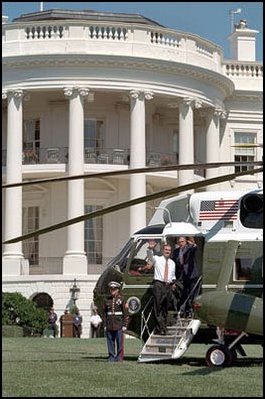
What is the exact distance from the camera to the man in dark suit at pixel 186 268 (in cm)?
1517

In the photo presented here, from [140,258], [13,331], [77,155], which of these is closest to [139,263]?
[140,258]

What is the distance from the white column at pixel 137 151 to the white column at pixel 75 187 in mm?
2052

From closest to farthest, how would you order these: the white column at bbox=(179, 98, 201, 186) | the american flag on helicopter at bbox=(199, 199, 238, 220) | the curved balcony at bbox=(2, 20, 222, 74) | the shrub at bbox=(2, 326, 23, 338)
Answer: the american flag on helicopter at bbox=(199, 199, 238, 220), the shrub at bbox=(2, 326, 23, 338), the curved balcony at bbox=(2, 20, 222, 74), the white column at bbox=(179, 98, 201, 186)

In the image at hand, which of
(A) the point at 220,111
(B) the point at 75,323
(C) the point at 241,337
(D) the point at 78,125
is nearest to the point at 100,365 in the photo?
(C) the point at 241,337

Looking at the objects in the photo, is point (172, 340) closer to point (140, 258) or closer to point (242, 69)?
point (140, 258)

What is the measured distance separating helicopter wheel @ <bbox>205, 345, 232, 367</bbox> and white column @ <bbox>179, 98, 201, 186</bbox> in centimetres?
2961

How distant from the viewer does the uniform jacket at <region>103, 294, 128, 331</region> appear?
15.3 m

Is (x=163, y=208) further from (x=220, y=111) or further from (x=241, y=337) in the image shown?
(x=220, y=111)

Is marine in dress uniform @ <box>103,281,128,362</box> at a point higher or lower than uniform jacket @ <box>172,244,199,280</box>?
lower

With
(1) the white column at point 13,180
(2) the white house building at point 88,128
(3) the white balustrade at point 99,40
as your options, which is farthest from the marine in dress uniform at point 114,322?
(3) the white balustrade at point 99,40

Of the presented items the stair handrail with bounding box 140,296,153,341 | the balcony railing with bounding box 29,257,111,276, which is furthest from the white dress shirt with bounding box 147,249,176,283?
the balcony railing with bounding box 29,257,111,276

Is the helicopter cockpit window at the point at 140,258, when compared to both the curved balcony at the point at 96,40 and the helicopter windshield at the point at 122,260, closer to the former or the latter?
the helicopter windshield at the point at 122,260

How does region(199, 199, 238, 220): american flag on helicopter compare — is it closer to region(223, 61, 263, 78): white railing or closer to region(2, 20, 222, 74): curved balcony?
region(2, 20, 222, 74): curved balcony

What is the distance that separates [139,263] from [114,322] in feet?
4.41
